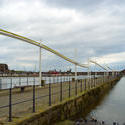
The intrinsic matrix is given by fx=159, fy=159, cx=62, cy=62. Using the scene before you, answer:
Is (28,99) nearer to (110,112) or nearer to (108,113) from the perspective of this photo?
(108,113)

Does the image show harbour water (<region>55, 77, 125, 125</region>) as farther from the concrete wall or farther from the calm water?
the concrete wall

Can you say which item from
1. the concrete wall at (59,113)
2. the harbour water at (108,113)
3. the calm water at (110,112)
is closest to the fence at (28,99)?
the concrete wall at (59,113)

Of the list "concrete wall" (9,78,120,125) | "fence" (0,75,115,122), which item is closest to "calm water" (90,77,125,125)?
"concrete wall" (9,78,120,125)

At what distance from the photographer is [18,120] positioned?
4859 mm

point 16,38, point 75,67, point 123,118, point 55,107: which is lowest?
point 123,118

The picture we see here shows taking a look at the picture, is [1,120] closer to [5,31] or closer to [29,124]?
[29,124]

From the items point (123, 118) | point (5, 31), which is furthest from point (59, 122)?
point (5, 31)

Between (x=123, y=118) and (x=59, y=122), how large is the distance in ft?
15.0

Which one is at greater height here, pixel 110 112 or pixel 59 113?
pixel 59 113

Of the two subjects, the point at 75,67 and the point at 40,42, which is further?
the point at 75,67

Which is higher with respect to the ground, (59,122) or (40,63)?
(40,63)

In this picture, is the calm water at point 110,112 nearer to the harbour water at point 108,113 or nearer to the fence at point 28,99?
the harbour water at point 108,113

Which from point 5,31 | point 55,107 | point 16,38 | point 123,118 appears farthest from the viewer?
point 16,38

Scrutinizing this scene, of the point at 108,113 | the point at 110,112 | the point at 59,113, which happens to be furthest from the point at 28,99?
the point at 110,112
